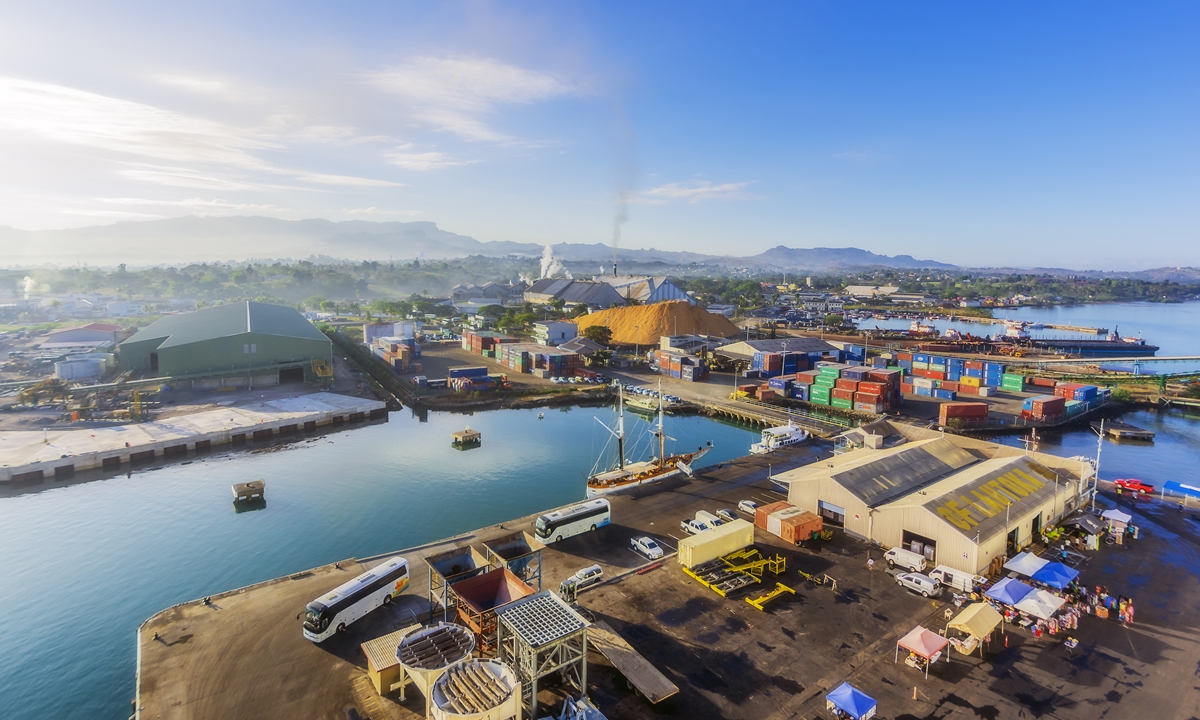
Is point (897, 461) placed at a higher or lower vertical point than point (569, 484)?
higher

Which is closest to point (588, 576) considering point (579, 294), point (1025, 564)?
point (1025, 564)

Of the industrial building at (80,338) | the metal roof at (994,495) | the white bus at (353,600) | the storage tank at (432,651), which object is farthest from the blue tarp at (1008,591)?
the industrial building at (80,338)

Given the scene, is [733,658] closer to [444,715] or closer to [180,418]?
[444,715]

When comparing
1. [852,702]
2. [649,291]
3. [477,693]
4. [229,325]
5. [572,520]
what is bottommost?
[852,702]

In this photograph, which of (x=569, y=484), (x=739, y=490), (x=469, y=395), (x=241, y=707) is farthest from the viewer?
(x=469, y=395)

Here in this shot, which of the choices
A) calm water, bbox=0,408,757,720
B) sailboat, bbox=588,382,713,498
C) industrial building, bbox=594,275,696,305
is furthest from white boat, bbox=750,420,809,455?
industrial building, bbox=594,275,696,305

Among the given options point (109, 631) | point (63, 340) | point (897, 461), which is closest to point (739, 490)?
point (897, 461)

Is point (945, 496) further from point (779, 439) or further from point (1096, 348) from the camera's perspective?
point (1096, 348)
